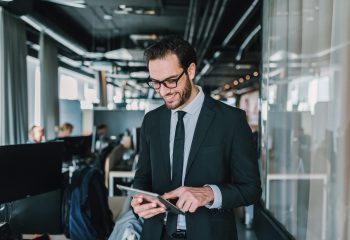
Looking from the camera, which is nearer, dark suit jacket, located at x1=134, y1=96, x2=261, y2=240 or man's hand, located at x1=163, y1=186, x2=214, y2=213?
man's hand, located at x1=163, y1=186, x2=214, y2=213

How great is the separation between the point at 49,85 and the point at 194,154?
25.6 ft

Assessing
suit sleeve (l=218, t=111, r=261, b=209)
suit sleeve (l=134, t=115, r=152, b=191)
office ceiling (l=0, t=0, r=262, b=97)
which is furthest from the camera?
office ceiling (l=0, t=0, r=262, b=97)

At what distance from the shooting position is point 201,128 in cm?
154

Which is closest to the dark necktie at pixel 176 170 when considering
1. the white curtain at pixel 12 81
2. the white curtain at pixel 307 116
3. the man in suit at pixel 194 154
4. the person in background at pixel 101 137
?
the man in suit at pixel 194 154

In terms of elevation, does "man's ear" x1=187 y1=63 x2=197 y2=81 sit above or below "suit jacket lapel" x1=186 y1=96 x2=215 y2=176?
above

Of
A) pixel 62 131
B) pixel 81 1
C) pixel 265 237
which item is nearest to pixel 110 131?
pixel 62 131

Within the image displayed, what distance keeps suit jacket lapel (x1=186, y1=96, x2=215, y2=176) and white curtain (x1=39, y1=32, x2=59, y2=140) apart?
741 cm

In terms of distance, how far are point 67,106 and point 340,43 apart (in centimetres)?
967

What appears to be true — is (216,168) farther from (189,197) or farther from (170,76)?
(170,76)

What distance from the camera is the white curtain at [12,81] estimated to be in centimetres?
587

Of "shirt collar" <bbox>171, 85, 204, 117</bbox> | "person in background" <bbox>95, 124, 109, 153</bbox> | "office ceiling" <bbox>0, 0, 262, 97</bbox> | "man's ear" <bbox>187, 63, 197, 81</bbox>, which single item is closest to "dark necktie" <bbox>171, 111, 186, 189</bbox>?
"shirt collar" <bbox>171, 85, 204, 117</bbox>

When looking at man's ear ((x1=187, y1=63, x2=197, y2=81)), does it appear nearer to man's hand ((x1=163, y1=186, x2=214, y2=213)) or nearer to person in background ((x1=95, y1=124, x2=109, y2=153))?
man's hand ((x1=163, y1=186, x2=214, y2=213))

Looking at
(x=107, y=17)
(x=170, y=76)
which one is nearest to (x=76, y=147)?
(x=170, y=76)

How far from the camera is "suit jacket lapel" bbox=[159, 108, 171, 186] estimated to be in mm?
1561
